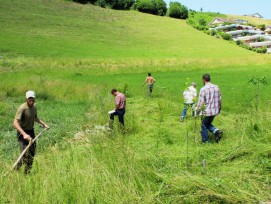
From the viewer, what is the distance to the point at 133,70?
38.8 m

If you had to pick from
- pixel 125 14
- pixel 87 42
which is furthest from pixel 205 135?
pixel 125 14

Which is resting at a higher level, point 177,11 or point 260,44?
point 177,11

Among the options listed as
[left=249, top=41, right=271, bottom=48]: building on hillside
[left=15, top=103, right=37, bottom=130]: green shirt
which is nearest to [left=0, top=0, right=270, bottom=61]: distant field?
[left=249, top=41, right=271, bottom=48]: building on hillside

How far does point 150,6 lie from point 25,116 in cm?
8714

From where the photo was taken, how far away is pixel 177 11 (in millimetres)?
94938

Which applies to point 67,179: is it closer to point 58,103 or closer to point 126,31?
point 58,103

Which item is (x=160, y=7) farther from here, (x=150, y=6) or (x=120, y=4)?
(x=120, y=4)

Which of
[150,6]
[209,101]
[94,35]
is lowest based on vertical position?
[209,101]

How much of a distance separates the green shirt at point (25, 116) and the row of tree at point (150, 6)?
76234 mm

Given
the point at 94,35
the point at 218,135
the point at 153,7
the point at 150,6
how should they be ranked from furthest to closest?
the point at 153,7 < the point at 150,6 < the point at 94,35 < the point at 218,135

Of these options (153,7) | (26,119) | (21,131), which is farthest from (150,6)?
(21,131)

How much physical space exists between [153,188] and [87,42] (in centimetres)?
5259

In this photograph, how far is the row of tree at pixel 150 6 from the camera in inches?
3317

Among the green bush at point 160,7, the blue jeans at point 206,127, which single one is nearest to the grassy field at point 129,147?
the blue jeans at point 206,127
